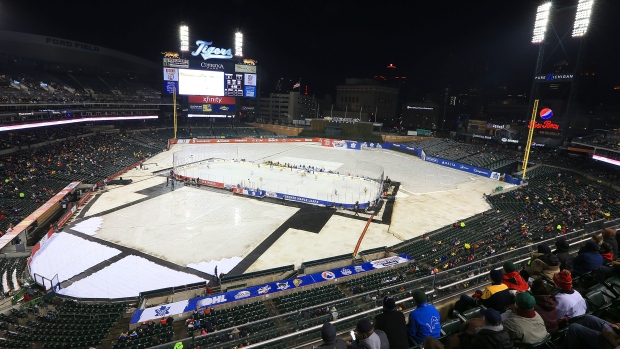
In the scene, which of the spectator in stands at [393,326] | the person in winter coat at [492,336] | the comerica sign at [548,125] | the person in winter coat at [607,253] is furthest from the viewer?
the comerica sign at [548,125]

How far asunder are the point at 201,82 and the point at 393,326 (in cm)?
7911

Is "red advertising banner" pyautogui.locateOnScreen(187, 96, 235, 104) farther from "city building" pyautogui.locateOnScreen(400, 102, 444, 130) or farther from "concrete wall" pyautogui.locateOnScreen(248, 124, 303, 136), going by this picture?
"city building" pyautogui.locateOnScreen(400, 102, 444, 130)

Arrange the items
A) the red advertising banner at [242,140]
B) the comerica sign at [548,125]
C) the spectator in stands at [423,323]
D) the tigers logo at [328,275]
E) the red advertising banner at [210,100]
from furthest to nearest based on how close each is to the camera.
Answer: the red advertising banner at [210,100] → the red advertising banner at [242,140] → the comerica sign at [548,125] → the tigers logo at [328,275] → the spectator in stands at [423,323]

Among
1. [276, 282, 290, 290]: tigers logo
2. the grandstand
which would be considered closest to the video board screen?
the grandstand

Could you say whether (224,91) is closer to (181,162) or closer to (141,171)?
(181,162)

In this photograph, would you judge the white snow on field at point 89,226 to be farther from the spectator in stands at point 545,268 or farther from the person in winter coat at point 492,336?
the person in winter coat at point 492,336

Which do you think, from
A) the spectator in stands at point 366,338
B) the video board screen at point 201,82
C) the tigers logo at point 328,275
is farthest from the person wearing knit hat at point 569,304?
the video board screen at point 201,82

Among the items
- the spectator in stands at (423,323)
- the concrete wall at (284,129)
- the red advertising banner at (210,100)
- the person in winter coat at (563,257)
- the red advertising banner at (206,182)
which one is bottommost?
the red advertising banner at (206,182)

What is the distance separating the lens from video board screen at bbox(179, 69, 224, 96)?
73.4 m

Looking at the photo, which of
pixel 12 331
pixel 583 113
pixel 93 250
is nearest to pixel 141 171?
pixel 93 250

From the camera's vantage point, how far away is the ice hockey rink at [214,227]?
2097cm

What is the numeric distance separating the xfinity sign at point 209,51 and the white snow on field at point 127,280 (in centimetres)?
6324

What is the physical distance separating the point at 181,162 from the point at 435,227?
131 feet

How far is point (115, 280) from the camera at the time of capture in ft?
64.6
